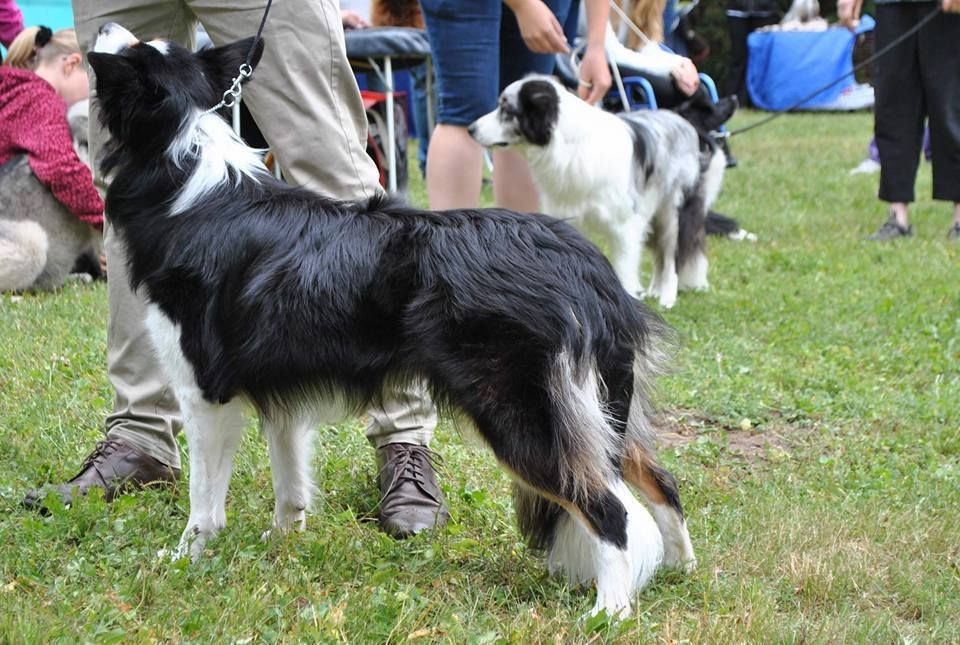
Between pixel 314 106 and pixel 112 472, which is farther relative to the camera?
pixel 112 472

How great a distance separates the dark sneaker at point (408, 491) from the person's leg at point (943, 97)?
18.5 ft

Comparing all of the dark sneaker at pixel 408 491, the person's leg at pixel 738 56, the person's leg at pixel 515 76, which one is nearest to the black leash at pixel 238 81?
the dark sneaker at pixel 408 491

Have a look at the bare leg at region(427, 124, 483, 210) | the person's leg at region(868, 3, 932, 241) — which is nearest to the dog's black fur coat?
the bare leg at region(427, 124, 483, 210)

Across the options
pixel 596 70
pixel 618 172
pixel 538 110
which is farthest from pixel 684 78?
pixel 596 70

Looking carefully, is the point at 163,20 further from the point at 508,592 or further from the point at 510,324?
the point at 508,592

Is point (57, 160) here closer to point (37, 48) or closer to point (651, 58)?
point (37, 48)

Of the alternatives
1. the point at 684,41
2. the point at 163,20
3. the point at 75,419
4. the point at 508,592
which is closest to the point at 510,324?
the point at 508,592

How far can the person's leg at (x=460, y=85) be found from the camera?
4605 millimetres

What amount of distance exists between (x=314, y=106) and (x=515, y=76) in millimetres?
2753

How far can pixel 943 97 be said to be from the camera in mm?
7727

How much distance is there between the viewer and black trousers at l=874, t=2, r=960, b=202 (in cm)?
761

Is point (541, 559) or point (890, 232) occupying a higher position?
point (541, 559)

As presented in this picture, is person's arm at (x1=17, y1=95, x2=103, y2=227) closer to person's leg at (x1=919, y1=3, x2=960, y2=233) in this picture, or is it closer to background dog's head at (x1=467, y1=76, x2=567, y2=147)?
background dog's head at (x1=467, y1=76, x2=567, y2=147)

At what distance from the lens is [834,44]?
690 inches
